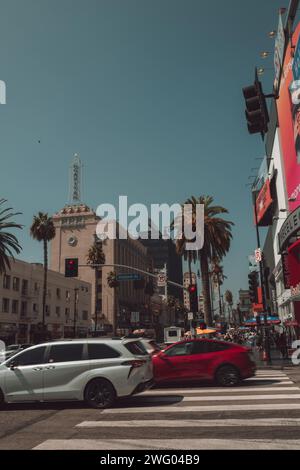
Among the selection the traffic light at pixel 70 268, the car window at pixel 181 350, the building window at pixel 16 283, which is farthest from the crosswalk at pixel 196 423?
the building window at pixel 16 283

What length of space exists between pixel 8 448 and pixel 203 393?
21.6 feet

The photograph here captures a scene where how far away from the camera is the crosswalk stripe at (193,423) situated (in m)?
7.84

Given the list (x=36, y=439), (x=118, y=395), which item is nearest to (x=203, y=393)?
(x=118, y=395)

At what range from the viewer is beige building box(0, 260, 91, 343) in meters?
49.6

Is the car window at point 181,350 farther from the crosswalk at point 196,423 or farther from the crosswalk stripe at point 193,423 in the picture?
the crosswalk stripe at point 193,423

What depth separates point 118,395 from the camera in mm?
9891

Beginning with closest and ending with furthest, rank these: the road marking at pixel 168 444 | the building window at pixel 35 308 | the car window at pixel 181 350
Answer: the road marking at pixel 168 444 → the car window at pixel 181 350 → the building window at pixel 35 308

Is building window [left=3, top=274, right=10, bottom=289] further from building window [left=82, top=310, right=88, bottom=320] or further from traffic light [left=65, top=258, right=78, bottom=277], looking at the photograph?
traffic light [left=65, top=258, right=78, bottom=277]

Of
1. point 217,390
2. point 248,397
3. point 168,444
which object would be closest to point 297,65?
point 217,390

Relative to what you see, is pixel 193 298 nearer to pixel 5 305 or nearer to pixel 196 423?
pixel 196 423

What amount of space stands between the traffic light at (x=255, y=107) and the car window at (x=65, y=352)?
22.1 feet

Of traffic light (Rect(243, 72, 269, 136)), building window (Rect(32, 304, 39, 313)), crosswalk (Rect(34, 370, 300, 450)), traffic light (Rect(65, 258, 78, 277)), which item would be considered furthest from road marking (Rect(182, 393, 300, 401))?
building window (Rect(32, 304, 39, 313))

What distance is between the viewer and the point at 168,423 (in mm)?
8195

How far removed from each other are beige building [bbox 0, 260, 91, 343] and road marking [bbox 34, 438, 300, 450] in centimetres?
4274
